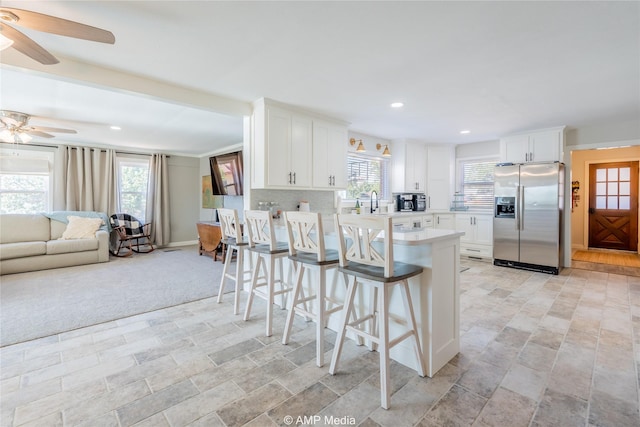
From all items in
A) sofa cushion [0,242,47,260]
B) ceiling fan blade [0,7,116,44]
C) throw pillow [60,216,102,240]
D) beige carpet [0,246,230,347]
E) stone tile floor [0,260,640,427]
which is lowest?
stone tile floor [0,260,640,427]

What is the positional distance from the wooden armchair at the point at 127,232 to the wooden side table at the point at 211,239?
1.57 m

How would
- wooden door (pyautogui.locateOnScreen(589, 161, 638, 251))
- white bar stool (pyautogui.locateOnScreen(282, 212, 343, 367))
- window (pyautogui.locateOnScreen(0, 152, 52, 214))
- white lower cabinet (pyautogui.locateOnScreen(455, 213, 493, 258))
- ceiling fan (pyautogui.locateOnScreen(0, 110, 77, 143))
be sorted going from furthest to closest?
wooden door (pyautogui.locateOnScreen(589, 161, 638, 251)) → window (pyautogui.locateOnScreen(0, 152, 52, 214)) → white lower cabinet (pyautogui.locateOnScreen(455, 213, 493, 258)) → ceiling fan (pyautogui.locateOnScreen(0, 110, 77, 143)) → white bar stool (pyautogui.locateOnScreen(282, 212, 343, 367))

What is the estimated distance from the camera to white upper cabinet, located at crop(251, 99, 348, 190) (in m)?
3.55

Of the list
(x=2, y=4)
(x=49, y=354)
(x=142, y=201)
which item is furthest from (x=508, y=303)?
(x=142, y=201)

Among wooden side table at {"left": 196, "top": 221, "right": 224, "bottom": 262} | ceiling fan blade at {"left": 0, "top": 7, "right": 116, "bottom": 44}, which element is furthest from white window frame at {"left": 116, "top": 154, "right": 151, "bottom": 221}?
ceiling fan blade at {"left": 0, "top": 7, "right": 116, "bottom": 44}

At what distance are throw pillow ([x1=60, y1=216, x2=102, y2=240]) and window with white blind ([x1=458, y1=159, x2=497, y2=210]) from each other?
741 cm

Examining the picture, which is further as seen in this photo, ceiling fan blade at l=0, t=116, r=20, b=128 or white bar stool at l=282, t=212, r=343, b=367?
ceiling fan blade at l=0, t=116, r=20, b=128

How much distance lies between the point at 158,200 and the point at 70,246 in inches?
88.3

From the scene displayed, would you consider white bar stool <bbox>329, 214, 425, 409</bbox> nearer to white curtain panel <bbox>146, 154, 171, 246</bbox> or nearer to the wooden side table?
the wooden side table

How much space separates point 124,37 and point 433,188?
18.3ft

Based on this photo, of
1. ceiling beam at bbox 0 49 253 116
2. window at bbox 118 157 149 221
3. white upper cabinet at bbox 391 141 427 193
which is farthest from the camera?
window at bbox 118 157 149 221

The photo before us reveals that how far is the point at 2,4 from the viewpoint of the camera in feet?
5.92

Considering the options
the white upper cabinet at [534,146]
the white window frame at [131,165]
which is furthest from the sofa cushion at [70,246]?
the white upper cabinet at [534,146]

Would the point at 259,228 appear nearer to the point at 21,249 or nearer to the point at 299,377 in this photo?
the point at 299,377
